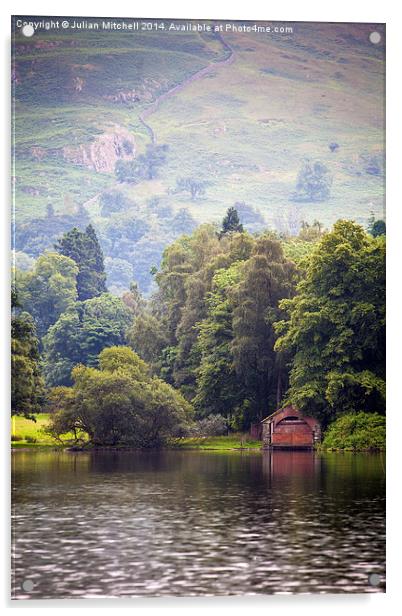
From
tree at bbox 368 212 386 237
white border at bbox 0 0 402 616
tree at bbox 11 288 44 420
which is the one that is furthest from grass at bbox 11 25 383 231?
tree at bbox 11 288 44 420

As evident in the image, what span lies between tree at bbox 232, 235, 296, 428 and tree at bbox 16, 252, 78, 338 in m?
2.27

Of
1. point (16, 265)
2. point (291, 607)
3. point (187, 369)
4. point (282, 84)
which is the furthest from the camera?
point (187, 369)

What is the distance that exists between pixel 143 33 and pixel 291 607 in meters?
6.40

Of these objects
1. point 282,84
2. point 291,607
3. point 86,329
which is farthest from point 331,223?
point 291,607

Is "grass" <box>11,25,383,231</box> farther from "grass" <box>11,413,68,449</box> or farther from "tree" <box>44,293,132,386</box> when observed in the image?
"grass" <box>11,413,68,449</box>

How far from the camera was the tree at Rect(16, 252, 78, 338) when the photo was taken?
1423cm

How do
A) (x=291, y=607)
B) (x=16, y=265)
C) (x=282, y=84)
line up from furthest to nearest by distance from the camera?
(x=282, y=84)
(x=16, y=265)
(x=291, y=607)

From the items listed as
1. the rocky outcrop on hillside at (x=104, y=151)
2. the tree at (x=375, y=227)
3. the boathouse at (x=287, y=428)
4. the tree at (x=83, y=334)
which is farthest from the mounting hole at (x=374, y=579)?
the rocky outcrop on hillside at (x=104, y=151)

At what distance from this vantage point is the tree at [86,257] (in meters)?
14.8

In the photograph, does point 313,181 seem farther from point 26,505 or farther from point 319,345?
point 26,505

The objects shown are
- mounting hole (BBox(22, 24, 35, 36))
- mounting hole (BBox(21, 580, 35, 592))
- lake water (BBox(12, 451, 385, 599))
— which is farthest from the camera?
mounting hole (BBox(22, 24, 35, 36))

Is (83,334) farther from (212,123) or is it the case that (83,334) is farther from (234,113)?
(234,113)

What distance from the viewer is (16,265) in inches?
540
